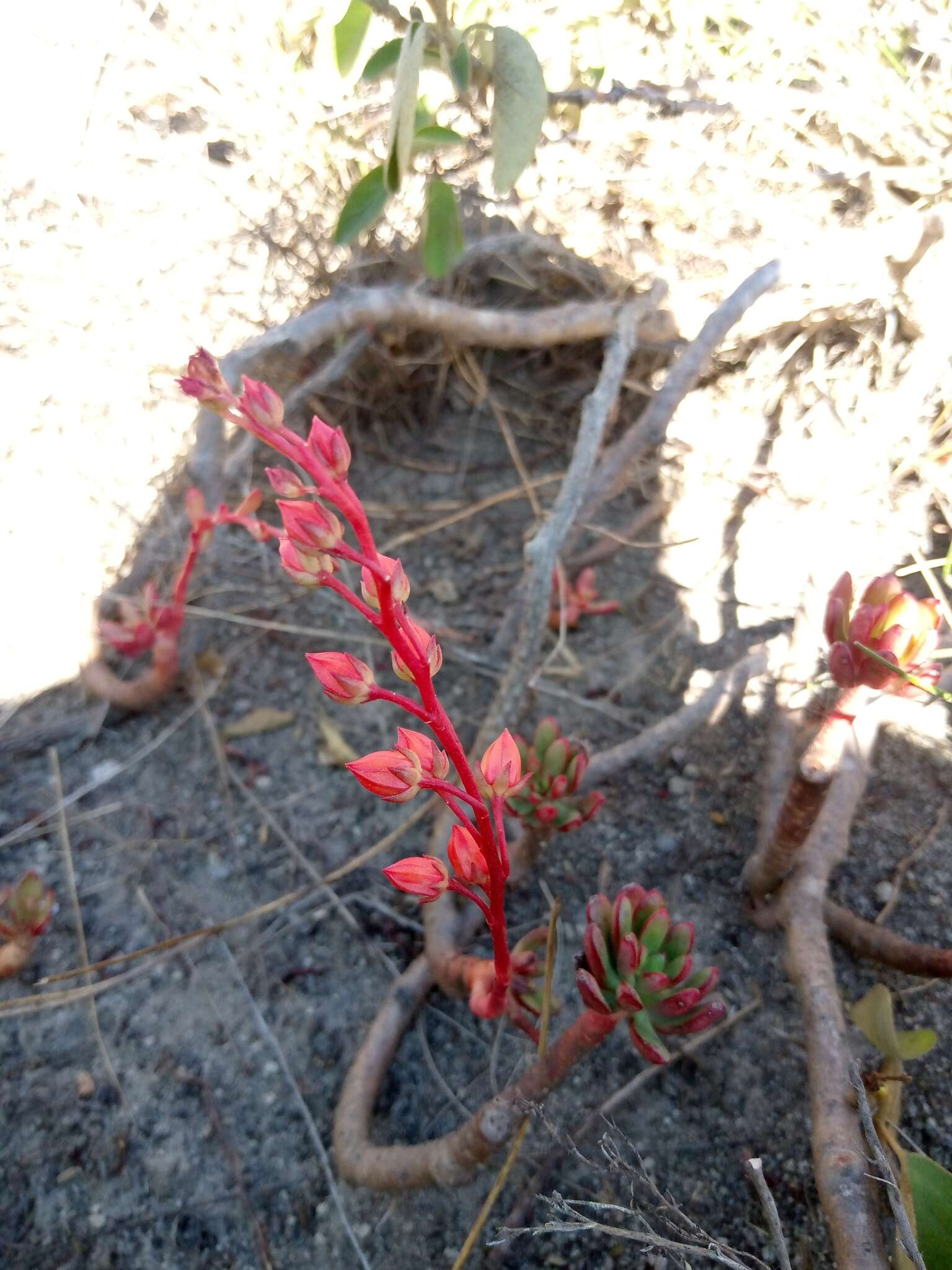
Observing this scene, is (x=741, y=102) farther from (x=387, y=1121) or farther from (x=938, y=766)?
(x=387, y=1121)

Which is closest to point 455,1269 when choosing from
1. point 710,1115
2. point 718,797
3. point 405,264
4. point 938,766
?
point 710,1115

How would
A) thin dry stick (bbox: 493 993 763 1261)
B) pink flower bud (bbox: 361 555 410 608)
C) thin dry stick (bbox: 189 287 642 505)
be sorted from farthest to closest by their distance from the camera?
thin dry stick (bbox: 189 287 642 505) → thin dry stick (bbox: 493 993 763 1261) → pink flower bud (bbox: 361 555 410 608)

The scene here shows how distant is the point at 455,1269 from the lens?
1.18 meters

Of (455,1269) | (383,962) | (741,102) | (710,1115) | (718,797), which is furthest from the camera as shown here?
(741,102)

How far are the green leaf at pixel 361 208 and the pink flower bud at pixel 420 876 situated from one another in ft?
4.24

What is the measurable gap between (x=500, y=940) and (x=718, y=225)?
177cm

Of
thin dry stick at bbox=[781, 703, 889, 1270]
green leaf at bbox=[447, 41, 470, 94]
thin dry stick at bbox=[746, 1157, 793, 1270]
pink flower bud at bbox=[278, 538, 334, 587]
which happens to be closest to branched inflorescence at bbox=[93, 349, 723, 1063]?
pink flower bud at bbox=[278, 538, 334, 587]

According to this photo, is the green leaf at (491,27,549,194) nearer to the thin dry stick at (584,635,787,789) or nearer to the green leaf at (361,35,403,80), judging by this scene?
the green leaf at (361,35,403,80)

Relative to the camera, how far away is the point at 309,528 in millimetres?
823

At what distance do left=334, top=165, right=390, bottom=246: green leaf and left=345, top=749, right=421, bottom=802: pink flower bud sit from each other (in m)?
1.25

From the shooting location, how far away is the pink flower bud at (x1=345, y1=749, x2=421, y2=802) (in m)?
0.84

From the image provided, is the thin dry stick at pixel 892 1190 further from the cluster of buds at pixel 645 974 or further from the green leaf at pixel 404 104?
the green leaf at pixel 404 104

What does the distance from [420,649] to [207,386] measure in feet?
1.22

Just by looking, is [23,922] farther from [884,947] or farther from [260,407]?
[884,947]
